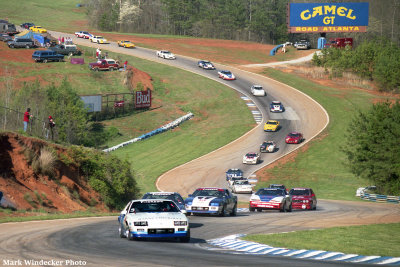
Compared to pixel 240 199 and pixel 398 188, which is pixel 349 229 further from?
pixel 398 188

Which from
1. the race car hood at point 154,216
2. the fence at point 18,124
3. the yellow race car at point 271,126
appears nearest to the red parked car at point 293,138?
the yellow race car at point 271,126

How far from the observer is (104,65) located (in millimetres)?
96625

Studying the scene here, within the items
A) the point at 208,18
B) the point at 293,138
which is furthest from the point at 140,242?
the point at 208,18

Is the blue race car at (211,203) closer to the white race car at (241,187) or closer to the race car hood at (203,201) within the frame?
the race car hood at (203,201)

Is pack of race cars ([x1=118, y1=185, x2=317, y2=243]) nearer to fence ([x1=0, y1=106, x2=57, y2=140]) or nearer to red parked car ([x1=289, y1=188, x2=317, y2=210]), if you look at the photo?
red parked car ([x1=289, y1=188, x2=317, y2=210])

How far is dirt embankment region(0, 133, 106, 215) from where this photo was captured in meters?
28.9

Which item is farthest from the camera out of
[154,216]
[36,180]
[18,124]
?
[18,124]

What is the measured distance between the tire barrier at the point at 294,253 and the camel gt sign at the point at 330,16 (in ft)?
325

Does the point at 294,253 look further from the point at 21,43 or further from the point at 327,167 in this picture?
the point at 21,43

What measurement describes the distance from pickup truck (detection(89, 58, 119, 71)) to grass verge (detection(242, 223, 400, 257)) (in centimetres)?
7707

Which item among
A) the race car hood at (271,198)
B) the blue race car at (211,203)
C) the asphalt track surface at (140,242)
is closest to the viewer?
the asphalt track surface at (140,242)

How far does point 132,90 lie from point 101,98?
1141cm

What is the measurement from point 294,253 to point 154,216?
4297mm

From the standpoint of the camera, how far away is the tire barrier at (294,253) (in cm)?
1417
